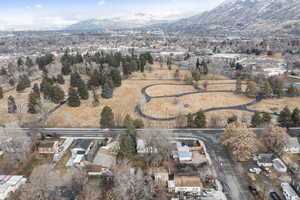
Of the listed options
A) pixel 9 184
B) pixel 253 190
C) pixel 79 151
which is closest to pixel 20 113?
pixel 79 151

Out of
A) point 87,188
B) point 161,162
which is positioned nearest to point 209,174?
point 161,162

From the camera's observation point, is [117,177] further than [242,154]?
No

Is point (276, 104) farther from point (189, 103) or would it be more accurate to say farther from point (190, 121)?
point (190, 121)

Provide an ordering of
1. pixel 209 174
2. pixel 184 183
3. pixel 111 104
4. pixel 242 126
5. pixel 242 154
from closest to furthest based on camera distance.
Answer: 1. pixel 184 183
2. pixel 209 174
3. pixel 242 154
4. pixel 242 126
5. pixel 111 104

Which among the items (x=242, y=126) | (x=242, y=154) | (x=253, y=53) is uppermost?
(x=253, y=53)

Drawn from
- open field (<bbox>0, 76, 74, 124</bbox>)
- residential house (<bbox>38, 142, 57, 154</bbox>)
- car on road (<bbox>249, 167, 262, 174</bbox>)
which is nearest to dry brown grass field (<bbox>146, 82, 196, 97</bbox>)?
open field (<bbox>0, 76, 74, 124</bbox>)

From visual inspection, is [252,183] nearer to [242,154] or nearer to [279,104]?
[242,154]
